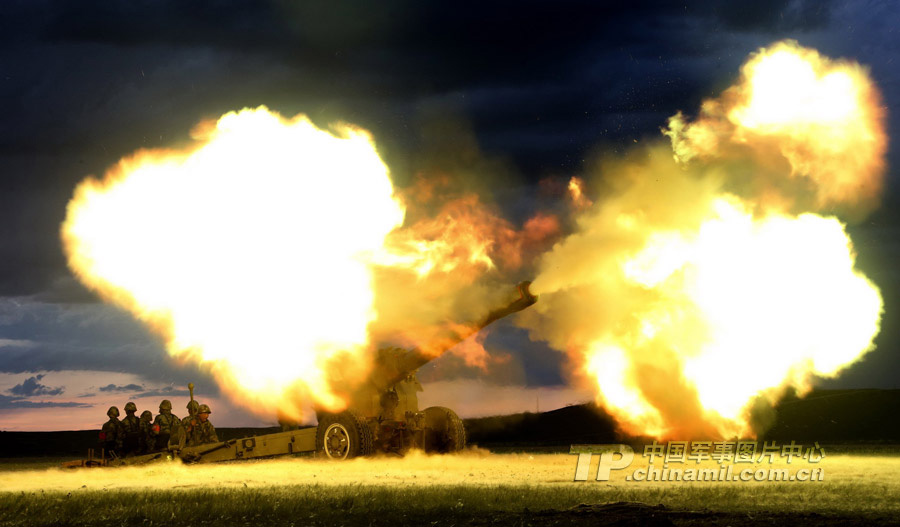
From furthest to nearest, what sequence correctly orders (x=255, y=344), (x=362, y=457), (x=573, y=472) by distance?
(x=255, y=344), (x=362, y=457), (x=573, y=472)

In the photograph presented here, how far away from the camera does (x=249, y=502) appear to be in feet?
71.2

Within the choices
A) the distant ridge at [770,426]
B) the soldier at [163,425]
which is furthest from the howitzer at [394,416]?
the distant ridge at [770,426]

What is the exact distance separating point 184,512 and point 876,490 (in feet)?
48.1

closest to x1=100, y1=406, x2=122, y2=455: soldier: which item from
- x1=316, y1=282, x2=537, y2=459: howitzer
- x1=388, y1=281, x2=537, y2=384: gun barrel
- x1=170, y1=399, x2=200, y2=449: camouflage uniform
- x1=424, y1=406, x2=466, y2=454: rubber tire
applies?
x1=170, y1=399, x2=200, y2=449: camouflage uniform

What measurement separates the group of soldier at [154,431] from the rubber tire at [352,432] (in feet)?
13.4

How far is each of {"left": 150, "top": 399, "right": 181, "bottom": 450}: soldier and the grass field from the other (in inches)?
222

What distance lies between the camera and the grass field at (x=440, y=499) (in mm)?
19031

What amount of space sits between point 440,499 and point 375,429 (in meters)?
12.3

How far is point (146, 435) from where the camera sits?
35.5 meters

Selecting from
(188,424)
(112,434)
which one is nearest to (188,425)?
(188,424)

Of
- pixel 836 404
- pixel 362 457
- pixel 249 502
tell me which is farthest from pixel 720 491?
pixel 836 404

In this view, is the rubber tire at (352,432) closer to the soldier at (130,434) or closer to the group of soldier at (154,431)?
the group of soldier at (154,431)

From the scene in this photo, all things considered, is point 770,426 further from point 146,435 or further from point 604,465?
point 146,435

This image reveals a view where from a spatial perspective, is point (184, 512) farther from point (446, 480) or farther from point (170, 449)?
point (170, 449)
